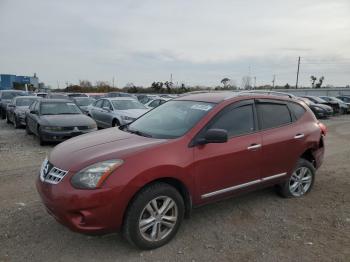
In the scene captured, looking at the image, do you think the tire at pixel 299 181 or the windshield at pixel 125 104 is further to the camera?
the windshield at pixel 125 104

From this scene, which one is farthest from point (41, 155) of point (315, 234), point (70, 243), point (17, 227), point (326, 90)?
point (326, 90)

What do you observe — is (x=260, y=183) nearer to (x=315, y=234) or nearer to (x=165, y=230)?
(x=315, y=234)

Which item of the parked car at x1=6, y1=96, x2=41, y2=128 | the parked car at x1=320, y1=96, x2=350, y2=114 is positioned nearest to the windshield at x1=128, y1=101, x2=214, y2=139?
the parked car at x1=6, y1=96, x2=41, y2=128

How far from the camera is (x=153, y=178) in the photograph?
11.6 ft

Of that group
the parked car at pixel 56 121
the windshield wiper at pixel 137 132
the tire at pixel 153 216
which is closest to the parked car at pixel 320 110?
the parked car at pixel 56 121

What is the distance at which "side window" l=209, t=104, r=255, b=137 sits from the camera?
4.29 m

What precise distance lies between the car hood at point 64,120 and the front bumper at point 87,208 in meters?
6.85

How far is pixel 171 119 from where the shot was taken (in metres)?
4.55

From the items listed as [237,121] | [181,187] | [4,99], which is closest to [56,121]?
[237,121]

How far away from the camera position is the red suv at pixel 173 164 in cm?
335

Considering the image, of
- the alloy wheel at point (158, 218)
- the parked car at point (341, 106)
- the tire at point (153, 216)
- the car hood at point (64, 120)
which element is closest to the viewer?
the tire at point (153, 216)

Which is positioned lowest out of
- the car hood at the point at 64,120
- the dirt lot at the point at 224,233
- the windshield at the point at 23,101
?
the dirt lot at the point at 224,233

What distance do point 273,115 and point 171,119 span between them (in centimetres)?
157

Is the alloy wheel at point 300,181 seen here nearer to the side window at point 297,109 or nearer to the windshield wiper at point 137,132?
the side window at point 297,109
